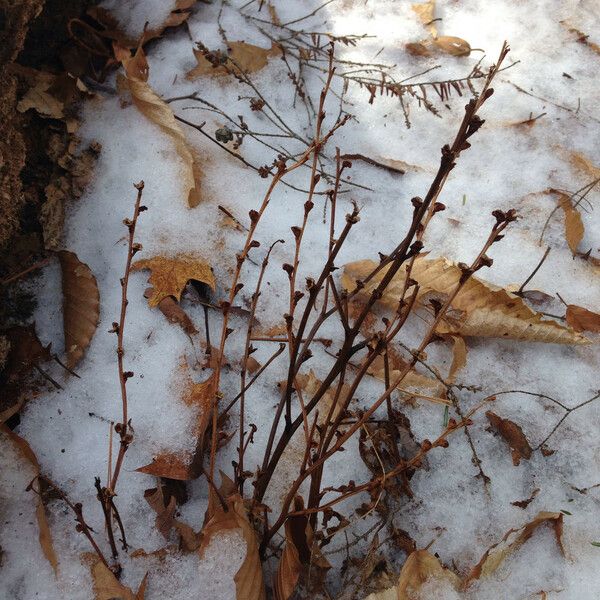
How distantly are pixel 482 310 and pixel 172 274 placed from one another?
0.92 meters

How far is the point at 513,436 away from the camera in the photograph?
1668mm

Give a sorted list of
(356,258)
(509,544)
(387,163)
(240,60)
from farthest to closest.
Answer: (240,60), (387,163), (356,258), (509,544)

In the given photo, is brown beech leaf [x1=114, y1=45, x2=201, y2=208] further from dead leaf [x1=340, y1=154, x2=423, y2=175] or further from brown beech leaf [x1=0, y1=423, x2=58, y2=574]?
brown beech leaf [x1=0, y1=423, x2=58, y2=574]

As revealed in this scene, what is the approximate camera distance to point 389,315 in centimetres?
189

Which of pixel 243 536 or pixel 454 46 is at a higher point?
pixel 454 46

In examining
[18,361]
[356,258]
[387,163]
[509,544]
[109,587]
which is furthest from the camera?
[387,163]

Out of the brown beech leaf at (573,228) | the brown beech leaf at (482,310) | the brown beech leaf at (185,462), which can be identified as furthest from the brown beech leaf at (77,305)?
the brown beech leaf at (573,228)

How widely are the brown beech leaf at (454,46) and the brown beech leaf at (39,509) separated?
83.7 inches

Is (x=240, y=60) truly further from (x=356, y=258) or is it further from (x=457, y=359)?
(x=457, y=359)

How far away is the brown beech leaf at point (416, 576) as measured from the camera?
1.39 m

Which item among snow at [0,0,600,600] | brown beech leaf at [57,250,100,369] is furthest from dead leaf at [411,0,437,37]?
brown beech leaf at [57,250,100,369]

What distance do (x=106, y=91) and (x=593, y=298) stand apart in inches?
70.5

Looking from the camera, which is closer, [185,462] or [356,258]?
[185,462]

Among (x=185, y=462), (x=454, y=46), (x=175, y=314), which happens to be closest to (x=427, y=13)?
(x=454, y=46)
